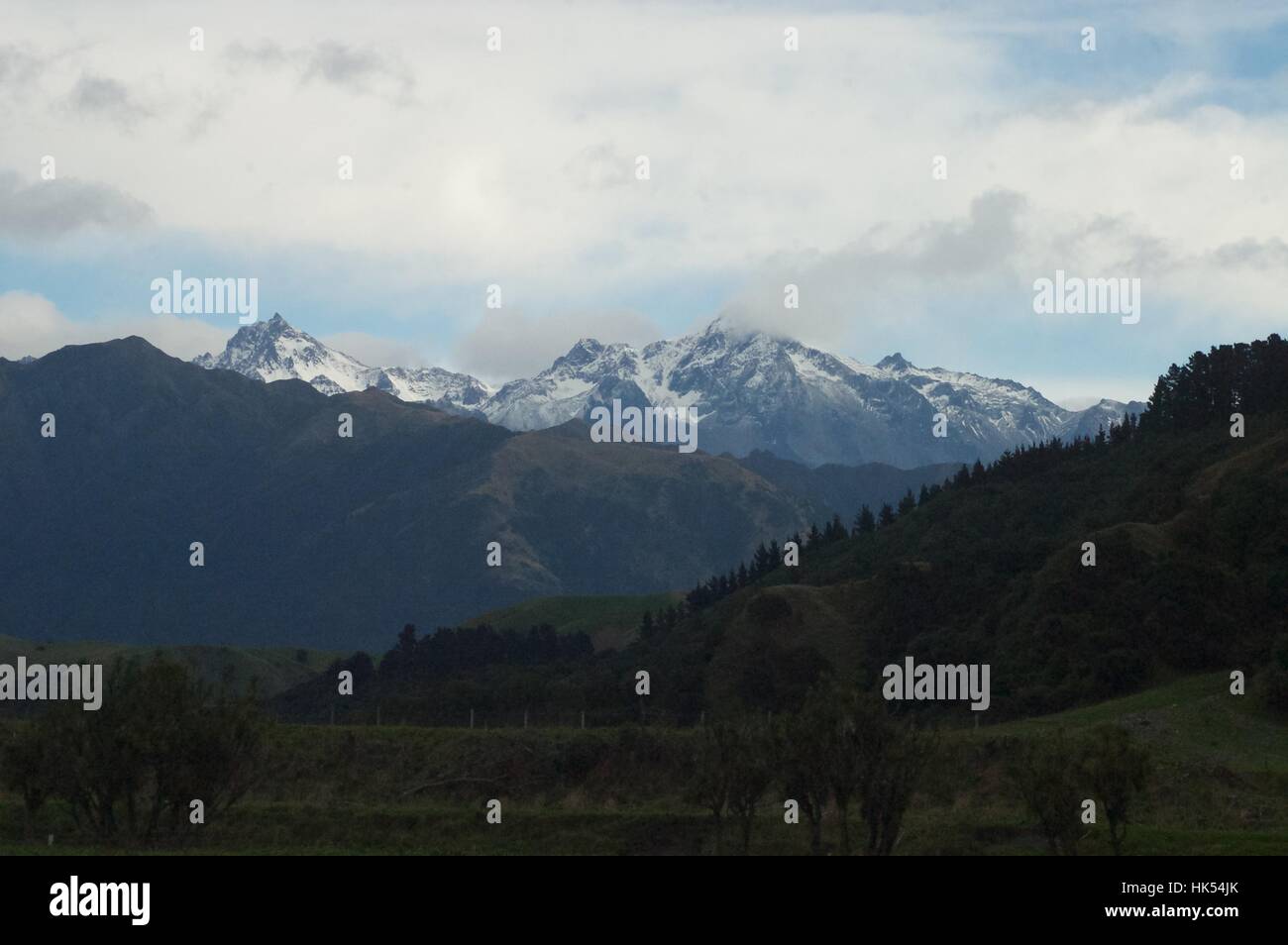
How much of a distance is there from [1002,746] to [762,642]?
4530cm

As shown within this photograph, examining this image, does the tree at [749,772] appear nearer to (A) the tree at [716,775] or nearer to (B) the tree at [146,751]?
(A) the tree at [716,775]

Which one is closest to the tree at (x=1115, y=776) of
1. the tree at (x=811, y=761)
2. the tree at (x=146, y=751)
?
the tree at (x=811, y=761)

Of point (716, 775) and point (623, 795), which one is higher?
point (716, 775)

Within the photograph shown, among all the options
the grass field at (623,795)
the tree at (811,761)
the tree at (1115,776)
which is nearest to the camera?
the tree at (1115,776)

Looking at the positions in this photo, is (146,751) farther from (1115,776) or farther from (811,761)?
(1115,776)

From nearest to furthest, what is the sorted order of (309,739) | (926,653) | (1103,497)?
(309,739) < (926,653) < (1103,497)

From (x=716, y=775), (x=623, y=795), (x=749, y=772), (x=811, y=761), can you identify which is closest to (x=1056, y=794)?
(x=811, y=761)

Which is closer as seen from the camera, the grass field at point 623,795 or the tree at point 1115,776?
the tree at point 1115,776

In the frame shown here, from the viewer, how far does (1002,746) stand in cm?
7075

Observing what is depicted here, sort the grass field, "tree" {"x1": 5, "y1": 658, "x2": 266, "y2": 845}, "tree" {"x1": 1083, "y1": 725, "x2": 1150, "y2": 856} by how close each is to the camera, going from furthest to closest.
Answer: the grass field < "tree" {"x1": 5, "y1": 658, "x2": 266, "y2": 845} < "tree" {"x1": 1083, "y1": 725, "x2": 1150, "y2": 856}

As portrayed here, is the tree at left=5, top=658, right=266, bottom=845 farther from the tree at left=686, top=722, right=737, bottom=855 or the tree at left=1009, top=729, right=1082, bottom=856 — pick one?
the tree at left=1009, top=729, right=1082, bottom=856

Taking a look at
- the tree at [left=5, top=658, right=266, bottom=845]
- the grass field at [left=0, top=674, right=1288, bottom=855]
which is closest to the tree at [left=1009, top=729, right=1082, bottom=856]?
the grass field at [left=0, top=674, right=1288, bottom=855]
